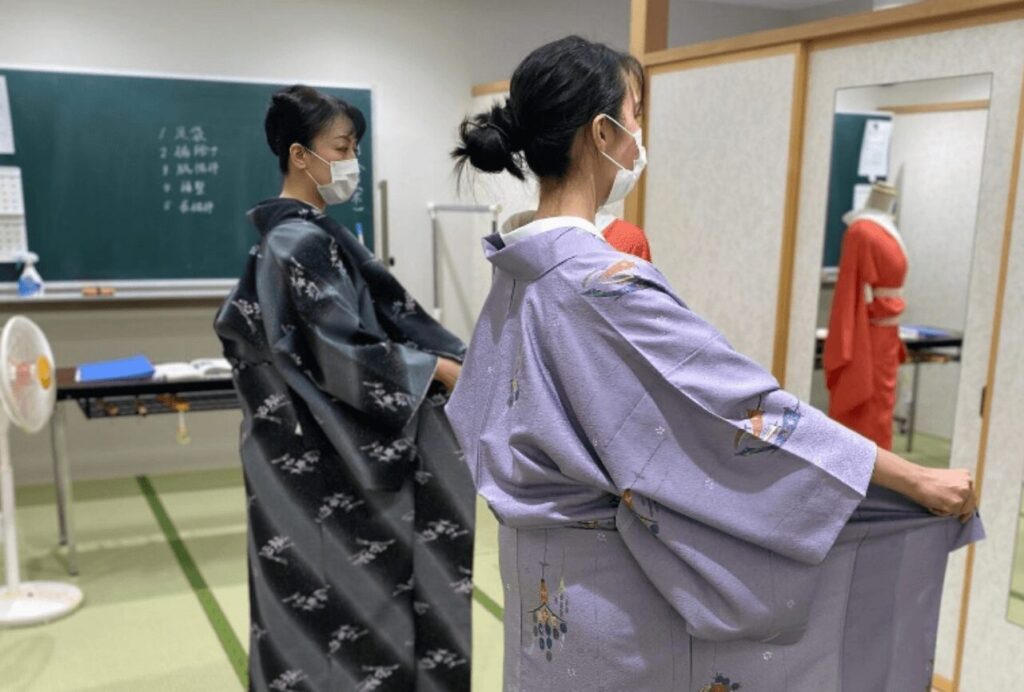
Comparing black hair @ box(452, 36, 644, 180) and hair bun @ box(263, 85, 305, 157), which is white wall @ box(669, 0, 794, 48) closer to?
hair bun @ box(263, 85, 305, 157)

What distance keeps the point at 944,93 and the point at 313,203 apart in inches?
58.7

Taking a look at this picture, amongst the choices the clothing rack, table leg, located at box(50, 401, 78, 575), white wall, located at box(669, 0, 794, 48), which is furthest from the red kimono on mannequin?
white wall, located at box(669, 0, 794, 48)

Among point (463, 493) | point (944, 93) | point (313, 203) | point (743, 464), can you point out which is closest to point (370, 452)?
point (463, 493)

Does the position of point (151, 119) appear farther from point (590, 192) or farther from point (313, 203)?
point (590, 192)

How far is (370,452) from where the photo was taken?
1.90 m

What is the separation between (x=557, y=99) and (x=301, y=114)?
984mm

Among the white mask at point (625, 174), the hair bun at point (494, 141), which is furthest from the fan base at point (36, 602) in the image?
the white mask at point (625, 174)

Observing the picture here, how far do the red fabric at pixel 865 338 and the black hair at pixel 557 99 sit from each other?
4.38ft

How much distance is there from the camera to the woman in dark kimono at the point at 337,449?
1870 millimetres

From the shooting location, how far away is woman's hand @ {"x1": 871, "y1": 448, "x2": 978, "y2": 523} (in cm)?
108

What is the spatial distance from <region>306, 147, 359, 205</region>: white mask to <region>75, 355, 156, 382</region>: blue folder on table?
63.0 inches

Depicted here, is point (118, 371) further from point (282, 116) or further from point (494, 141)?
point (494, 141)

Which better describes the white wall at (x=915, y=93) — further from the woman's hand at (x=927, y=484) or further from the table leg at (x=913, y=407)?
the woman's hand at (x=927, y=484)

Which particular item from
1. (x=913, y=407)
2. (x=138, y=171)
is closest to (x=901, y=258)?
(x=913, y=407)
